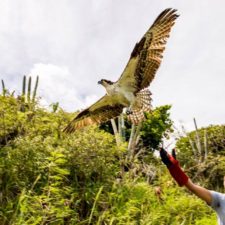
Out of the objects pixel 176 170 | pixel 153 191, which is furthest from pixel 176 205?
pixel 176 170

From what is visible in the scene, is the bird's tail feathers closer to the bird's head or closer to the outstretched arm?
the bird's head

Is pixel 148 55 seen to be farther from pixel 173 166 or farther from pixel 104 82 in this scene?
pixel 173 166

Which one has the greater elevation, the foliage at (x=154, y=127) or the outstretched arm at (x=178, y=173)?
the foliage at (x=154, y=127)

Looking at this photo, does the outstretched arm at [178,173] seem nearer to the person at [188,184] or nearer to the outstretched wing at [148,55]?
the person at [188,184]

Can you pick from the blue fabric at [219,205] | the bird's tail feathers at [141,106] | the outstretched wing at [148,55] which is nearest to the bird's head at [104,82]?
the outstretched wing at [148,55]

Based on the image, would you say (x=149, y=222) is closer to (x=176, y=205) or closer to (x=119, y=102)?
(x=176, y=205)

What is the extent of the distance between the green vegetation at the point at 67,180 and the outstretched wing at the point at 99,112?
0.13m

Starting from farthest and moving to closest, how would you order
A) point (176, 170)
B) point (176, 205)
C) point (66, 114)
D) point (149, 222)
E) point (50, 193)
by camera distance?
point (66, 114)
point (176, 205)
point (149, 222)
point (50, 193)
point (176, 170)

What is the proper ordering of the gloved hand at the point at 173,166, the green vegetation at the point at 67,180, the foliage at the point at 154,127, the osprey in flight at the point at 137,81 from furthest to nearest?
1. the foliage at the point at 154,127
2. the osprey in flight at the point at 137,81
3. the green vegetation at the point at 67,180
4. the gloved hand at the point at 173,166

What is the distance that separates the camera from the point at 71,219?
17.5ft

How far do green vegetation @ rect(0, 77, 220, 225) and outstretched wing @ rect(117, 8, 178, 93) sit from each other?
834 millimetres

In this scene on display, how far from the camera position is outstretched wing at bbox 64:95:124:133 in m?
6.71

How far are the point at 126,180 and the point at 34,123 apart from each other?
1.39 metres

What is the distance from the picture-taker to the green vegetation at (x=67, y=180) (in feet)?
16.9
